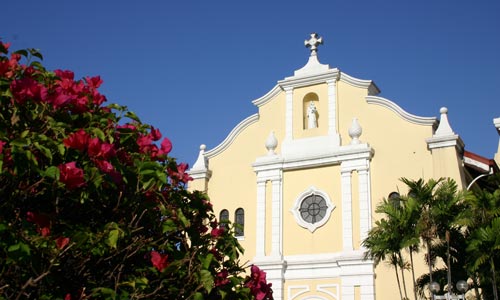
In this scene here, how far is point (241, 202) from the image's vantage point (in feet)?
84.9

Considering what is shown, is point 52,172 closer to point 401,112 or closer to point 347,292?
point 347,292

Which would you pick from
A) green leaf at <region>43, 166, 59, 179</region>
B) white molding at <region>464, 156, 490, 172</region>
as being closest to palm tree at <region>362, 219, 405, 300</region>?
white molding at <region>464, 156, 490, 172</region>

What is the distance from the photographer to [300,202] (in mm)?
24797

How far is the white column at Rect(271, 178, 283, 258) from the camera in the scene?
24359 mm

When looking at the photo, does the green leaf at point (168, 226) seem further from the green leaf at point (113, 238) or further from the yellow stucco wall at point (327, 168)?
the yellow stucco wall at point (327, 168)

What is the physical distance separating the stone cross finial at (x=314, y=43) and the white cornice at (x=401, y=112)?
10.9ft

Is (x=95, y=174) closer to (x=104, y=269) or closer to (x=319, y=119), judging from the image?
(x=104, y=269)

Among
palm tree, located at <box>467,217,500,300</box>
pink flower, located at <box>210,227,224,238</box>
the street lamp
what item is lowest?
pink flower, located at <box>210,227,224,238</box>

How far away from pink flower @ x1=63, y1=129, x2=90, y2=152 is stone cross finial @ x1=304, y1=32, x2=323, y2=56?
22.1 m

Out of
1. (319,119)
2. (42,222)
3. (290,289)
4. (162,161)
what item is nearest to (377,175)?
(319,119)

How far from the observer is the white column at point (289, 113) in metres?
25.9

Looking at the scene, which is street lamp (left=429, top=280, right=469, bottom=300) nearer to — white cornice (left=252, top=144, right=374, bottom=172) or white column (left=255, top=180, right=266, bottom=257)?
white cornice (left=252, top=144, right=374, bottom=172)

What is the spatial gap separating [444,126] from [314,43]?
6637mm

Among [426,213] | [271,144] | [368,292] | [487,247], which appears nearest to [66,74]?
[487,247]
